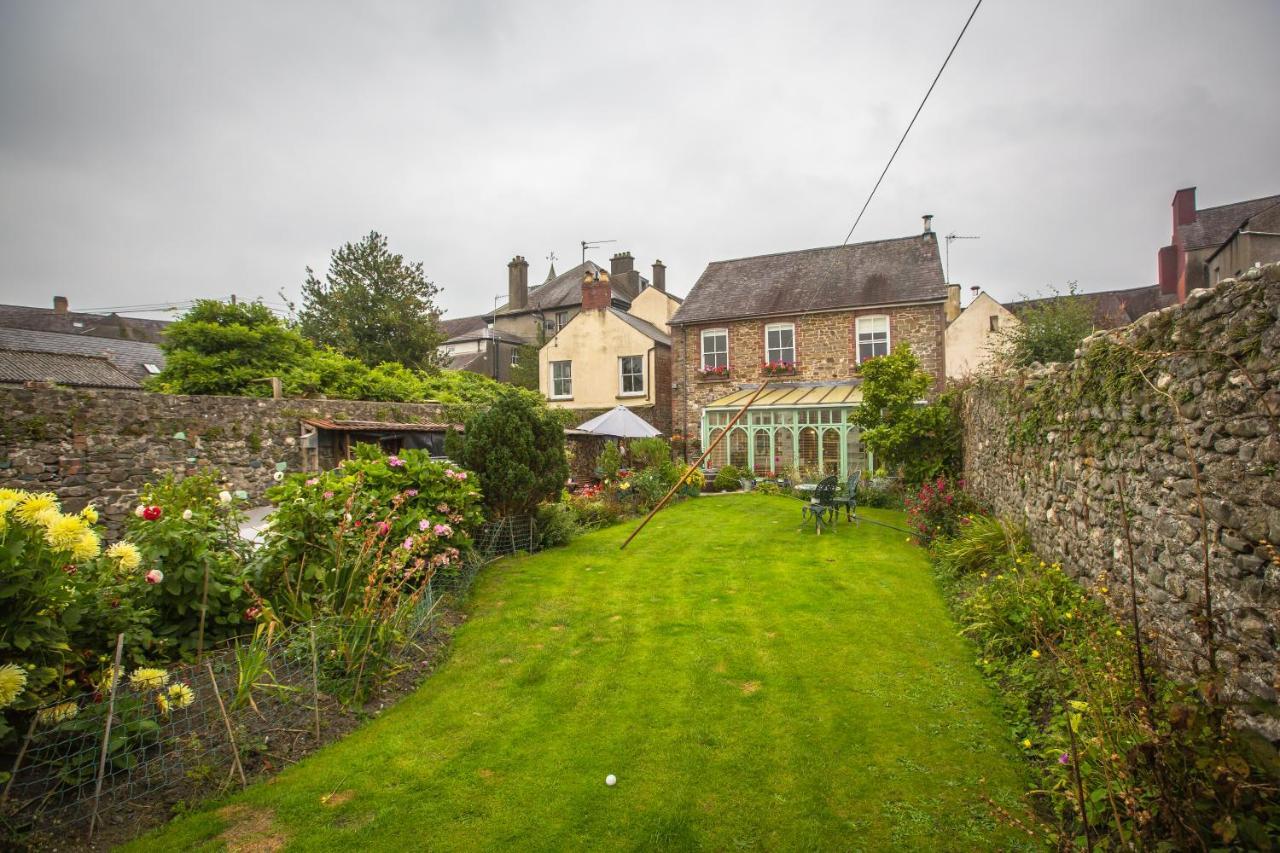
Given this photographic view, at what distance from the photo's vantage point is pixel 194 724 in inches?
153

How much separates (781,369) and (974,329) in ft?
45.9

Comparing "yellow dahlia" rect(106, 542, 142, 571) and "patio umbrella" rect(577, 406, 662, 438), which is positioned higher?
"patio umbrella" rect(577, 406, 662, 438)

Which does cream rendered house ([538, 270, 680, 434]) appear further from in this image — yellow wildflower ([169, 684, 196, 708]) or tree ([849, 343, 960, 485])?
yellow wildflower ([169, 684, 196, 708])

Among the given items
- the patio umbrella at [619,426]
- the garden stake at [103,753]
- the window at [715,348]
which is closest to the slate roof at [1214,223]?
the window at [715,348]

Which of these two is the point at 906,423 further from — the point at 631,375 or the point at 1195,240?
the point at 1195,240

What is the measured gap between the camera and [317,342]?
22156mm

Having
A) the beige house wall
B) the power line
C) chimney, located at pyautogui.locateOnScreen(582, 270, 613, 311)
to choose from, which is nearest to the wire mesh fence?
the power line

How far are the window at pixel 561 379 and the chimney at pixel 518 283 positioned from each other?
12946mm

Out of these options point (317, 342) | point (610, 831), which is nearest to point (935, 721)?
point (610, 831)

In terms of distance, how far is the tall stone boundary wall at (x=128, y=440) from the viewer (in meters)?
Result: 9.22

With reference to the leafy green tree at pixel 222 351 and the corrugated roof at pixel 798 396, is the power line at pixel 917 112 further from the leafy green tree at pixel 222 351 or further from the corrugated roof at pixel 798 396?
the leafy green tree at pixel 222 351

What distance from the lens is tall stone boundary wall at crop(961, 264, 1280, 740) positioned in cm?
293

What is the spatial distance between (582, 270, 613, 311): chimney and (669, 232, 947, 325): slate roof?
149 inches

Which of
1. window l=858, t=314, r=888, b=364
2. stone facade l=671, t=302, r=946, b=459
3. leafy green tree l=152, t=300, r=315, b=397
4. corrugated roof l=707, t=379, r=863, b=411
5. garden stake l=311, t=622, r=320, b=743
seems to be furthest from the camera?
window l=858, t=314, r=888, b=364
